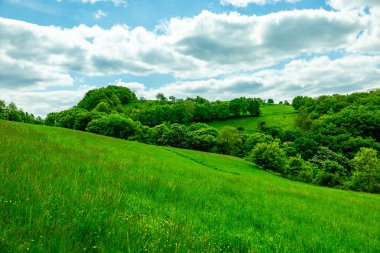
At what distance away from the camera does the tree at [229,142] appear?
97312 millimetres

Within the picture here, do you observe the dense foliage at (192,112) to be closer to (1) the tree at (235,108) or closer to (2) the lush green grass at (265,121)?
(1) the tree at (235,108)

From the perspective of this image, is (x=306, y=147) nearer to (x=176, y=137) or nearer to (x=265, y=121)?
(x=176, y=137)

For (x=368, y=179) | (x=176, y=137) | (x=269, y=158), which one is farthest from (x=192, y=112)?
(x=368, y=179)

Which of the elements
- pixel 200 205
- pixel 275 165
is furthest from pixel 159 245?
pixel 275 165

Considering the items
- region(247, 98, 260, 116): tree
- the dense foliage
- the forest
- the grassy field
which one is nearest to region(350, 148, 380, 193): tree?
the forest

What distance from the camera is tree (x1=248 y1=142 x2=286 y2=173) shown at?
55906 mm

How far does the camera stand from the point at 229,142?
97438 millimetres

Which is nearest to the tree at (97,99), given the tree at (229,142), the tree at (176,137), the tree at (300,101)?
the tree at (176,137)

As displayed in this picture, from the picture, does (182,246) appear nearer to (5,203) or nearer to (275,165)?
(5,203)

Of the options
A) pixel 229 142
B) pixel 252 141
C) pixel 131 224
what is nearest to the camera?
pixel 131 224

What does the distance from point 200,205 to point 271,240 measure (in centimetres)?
296

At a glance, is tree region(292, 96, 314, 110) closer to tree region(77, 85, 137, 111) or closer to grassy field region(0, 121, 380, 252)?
tree region(77, 85, 137, 111)

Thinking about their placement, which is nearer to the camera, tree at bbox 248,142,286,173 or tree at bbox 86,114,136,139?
tree at bbox 248,142,286,173

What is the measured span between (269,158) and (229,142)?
42.0 meters
